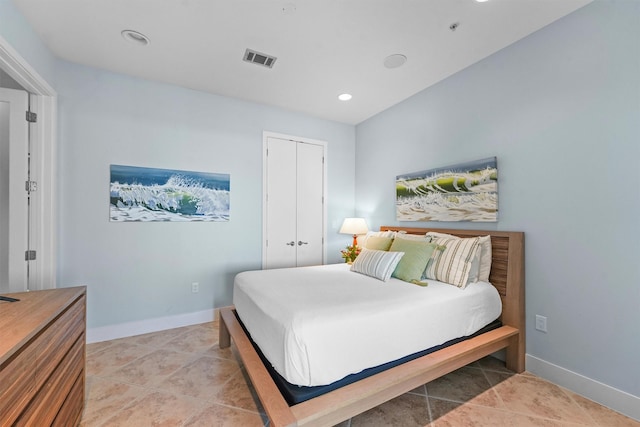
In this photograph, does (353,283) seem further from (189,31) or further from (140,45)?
(140,45)

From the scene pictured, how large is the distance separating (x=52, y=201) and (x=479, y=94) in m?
4.10

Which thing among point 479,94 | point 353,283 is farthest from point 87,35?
point 479,94

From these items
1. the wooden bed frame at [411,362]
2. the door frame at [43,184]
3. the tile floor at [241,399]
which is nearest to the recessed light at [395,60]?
the wooden bed frame at [411,362]

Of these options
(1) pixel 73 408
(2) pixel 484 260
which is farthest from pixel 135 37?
(2) pixel 484 260

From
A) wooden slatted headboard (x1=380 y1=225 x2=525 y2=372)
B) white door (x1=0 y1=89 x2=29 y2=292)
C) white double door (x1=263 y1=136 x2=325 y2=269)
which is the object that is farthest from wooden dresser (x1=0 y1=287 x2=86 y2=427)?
wooden slatted headboard (x1=380 y1=225 x2=525 y2=372)

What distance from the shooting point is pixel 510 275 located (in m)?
2.31

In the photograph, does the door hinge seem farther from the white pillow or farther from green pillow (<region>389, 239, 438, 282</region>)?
the white pillow

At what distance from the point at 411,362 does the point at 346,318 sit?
559 mm

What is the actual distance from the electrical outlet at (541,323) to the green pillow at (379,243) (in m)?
1.38

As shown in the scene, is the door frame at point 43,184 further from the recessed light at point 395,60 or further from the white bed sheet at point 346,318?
the recessed light at point 395,60

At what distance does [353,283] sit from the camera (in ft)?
7.64

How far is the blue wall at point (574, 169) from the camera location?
70.1 inches

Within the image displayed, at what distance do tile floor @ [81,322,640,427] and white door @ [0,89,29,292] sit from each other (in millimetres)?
999

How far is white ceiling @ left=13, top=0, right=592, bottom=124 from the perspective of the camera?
6.45 feet
